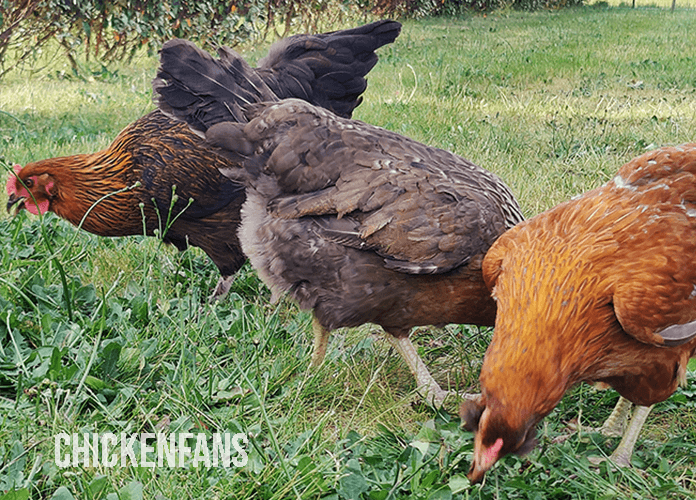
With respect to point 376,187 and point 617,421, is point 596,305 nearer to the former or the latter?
point 617,421

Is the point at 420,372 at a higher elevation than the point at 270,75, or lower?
lower

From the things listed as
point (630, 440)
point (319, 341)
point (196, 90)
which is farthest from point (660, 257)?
point (196, 90)

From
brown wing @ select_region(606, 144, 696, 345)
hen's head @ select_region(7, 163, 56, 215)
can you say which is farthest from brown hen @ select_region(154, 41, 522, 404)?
hen's head @ select_region(7, 163, 56, 215)

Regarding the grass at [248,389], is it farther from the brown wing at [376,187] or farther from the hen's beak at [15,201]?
the brown wing at [376,187]

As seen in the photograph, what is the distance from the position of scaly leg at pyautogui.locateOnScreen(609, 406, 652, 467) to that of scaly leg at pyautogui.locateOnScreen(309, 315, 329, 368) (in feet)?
4.20

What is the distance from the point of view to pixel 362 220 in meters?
2.70

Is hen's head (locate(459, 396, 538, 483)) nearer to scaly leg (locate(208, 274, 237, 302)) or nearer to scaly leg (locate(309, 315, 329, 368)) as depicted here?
scaly leg (locate(309, 315, 329, 368))

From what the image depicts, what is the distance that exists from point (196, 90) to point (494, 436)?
2253 millimetres

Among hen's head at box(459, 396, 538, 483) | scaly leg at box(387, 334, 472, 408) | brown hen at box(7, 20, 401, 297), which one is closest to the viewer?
hen's head at box(459, 396, 538, 483)

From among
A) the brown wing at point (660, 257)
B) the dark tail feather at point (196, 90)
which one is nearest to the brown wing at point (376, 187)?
the dark tail feather at point (196, 90)

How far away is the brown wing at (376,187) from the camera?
260cm

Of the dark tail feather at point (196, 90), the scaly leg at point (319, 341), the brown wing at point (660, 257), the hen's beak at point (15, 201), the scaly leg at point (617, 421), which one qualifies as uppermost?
the dark tail feather at point (196, 90)

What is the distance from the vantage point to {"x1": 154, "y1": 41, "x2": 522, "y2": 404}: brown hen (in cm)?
262

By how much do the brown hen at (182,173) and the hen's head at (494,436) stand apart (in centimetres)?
201
